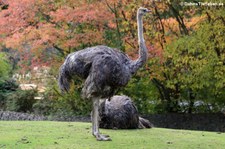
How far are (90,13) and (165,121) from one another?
446cm

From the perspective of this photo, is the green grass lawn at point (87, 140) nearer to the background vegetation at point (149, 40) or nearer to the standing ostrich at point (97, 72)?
the standing ostrich at point (97, 72)

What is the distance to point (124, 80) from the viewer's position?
7812 mm

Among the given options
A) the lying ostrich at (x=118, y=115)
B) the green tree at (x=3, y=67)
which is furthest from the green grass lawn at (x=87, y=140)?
the green tree at (x=3, y=67)

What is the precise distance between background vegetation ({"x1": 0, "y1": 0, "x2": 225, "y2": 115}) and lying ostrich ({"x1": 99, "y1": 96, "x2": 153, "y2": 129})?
371 cm

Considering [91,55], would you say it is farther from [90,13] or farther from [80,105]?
[80,105]

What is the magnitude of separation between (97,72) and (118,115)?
2.16 metres

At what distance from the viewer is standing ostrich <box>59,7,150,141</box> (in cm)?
767

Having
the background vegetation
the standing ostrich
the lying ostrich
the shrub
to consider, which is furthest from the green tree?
the standing ostrich

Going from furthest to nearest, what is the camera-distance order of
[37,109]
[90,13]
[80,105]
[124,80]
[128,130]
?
[37,109] < [80,105] < [90,13] < [128,130] < [124,80]

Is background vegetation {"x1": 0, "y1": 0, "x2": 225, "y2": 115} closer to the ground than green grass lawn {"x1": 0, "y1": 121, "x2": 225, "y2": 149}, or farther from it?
farther from it

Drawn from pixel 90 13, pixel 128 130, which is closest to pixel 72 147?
pixel 128 130

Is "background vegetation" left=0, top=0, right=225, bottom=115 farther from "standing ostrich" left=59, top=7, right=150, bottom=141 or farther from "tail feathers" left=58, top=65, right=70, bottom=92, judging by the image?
"tail feathers" left=58, top=65, right=70, bottom=92

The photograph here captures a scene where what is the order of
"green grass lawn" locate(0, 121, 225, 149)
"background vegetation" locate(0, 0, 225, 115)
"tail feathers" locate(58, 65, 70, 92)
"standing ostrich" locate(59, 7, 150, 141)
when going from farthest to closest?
"background vegetation" locate(0, 0, 225, 115) → "tail feathers" locate(58, 65, 70, 92) → "standing ostrich" locate(59, 7, 150, 141) → "green grass lawn" locate(0, 121, 225, 149)

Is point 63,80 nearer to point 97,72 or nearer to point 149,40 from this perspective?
point 97,72
